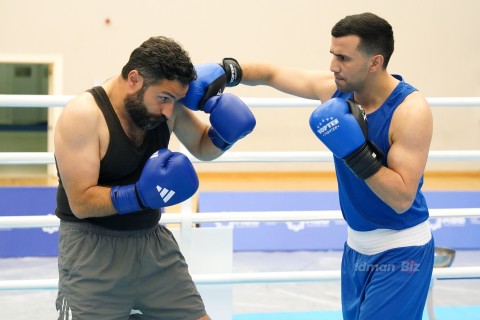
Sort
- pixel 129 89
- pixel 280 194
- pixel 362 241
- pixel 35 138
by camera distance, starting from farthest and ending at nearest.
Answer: pixel 35 138, pixel 280 194, pixel 362 241, pixel 129 89

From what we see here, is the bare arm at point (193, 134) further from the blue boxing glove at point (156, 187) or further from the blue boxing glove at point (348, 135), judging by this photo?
the blue boxing glove at point (348, 135)

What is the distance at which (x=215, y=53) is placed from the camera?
895cm

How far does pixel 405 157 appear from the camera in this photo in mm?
2389

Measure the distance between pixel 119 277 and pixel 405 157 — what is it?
970 millimetres

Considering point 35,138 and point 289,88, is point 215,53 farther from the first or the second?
point 35,138

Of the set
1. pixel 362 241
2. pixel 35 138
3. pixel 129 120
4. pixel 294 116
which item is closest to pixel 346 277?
pixel 362 241

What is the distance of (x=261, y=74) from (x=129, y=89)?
27.3 inches

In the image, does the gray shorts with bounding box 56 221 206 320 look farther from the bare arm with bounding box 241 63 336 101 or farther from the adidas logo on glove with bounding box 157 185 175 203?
the bare arm with bounding box 241 63 336 101

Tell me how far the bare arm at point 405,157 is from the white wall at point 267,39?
21.0 ft

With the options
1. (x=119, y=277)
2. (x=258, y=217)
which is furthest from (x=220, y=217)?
(x=119, y=277)

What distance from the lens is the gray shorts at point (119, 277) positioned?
2.40m

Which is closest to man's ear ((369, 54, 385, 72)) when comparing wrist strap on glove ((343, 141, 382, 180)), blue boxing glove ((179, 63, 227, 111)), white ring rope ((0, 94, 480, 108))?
wrist strap on glove ((343, 141, 382, 180))

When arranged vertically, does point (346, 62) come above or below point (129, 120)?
above

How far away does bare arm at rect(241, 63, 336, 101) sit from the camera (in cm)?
284
